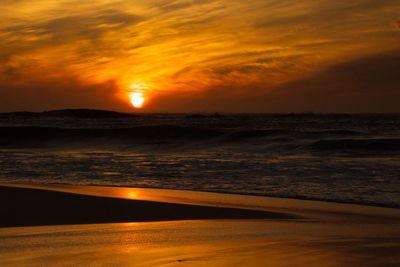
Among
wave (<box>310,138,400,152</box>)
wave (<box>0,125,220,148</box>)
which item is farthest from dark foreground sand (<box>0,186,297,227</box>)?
wave (<box>0,125,220,148</box>)

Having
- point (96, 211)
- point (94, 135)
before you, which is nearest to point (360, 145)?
point (96, 211)

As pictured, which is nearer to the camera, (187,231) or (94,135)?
(187,231)

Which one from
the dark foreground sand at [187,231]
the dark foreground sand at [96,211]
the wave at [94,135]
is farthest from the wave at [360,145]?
the dark foreground sand at [96,211]

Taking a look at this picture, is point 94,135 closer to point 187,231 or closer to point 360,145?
point 360,145

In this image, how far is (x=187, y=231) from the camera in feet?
15.8

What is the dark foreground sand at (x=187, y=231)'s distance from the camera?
353cm

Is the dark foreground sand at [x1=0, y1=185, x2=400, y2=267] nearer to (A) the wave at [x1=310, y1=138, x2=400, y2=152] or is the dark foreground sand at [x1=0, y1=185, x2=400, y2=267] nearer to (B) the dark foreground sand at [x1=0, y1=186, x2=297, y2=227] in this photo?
(B) the dark foreground sand at [x1=0, y1=186, x2=297, y2=227]

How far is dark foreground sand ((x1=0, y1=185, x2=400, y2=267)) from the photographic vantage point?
11.6 feet

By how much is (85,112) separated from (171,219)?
304 ft

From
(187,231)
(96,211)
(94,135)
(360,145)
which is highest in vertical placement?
(94,135)

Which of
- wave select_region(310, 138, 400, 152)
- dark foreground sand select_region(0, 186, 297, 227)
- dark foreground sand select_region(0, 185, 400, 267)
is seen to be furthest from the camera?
wave select_region(310, 138, 400, 152)

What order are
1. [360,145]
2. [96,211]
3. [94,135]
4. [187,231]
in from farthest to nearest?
[94,135] < [360,145] < [96,211] < [187,231]

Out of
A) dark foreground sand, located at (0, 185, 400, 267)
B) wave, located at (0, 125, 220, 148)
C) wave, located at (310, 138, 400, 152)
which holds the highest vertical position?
wave, located at (0, 125, 220, 148)

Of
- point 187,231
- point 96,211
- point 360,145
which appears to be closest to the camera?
point 187,231
